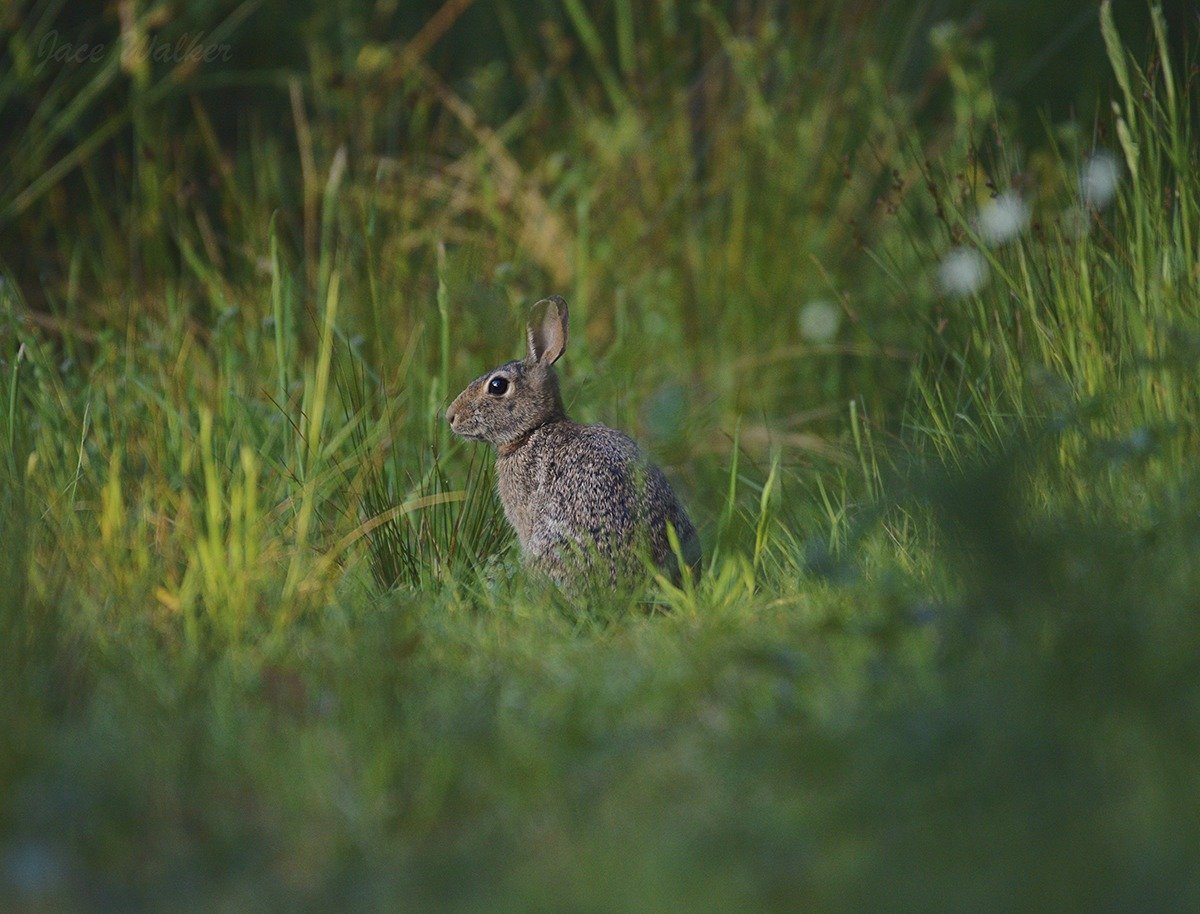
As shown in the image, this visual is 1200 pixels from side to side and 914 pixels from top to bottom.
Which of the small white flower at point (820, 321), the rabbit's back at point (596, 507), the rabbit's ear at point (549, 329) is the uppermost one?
the rabbit's ear at point (549, 329)

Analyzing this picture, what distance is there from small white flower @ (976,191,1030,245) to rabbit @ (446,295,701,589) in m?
1.20

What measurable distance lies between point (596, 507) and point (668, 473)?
1512 millimetres

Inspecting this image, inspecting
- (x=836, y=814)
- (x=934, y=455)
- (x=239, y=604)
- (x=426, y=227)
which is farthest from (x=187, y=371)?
(x=836, y=814)

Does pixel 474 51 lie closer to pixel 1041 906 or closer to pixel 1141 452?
pixel 1141 452

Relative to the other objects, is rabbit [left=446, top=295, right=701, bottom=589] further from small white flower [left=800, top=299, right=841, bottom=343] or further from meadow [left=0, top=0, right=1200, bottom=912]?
small white flower [left=800, top=299, right=841, bottom=343]

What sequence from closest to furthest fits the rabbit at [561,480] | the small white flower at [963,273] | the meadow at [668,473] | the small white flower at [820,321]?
the meadow at [668,473]
the rabbit at [561,480]
the small white flower at [963,273]
the small white flower at [820,321]

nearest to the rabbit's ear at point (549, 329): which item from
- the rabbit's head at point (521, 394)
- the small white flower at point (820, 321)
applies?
the rabbit's head at point (521, 394)

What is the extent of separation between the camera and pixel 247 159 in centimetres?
791

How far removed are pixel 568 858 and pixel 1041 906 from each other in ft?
2.20

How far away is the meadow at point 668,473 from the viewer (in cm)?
231

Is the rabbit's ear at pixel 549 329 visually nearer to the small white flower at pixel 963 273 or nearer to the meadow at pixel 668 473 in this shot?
the meadow at pixel 668 473

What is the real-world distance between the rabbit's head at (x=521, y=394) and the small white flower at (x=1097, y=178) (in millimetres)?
1543

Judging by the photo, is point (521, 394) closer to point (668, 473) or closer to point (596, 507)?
A: point (596, 507)

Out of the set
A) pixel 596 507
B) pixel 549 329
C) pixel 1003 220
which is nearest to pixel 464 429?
pixel 549 329
